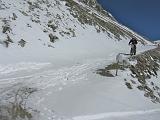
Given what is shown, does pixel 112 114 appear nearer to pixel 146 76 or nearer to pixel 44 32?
pixel 146 76

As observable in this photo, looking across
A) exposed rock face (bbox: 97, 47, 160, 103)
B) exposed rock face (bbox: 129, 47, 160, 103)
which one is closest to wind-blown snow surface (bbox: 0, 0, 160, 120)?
exposed rock face (bbox: 97, 47, 160, 103)

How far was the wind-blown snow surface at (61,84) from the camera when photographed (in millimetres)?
15484

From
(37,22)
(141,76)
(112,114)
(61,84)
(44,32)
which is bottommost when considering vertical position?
(112,114)

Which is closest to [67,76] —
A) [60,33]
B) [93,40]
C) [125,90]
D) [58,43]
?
[125,90]

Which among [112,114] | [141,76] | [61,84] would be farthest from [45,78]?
[141,76]

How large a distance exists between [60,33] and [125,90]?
14.8m

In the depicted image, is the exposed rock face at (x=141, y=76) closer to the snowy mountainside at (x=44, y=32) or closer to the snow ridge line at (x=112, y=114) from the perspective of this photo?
the snow ridge line at (x=112, y=114)

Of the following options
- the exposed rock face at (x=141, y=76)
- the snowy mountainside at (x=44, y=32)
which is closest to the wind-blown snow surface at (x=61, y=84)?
the snowy mountainside at (x=44, y=32)

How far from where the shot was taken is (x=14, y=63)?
2373cm

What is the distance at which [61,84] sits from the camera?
62.4ft

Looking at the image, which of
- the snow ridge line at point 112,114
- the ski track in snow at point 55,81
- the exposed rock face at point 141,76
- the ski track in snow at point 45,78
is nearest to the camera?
the snow ridge line at point 112,114

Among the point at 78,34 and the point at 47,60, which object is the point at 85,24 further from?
the point at 47,60

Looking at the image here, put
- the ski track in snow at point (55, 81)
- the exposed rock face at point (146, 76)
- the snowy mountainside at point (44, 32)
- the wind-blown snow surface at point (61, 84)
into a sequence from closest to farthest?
the wind-blown snow surface at point (61, 84) < the ski track in snow at point (55, 81) < the exposed rock face at point (146, 76) < the snowy mountainside at point (44, 32)

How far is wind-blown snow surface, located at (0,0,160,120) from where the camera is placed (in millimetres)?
15484
